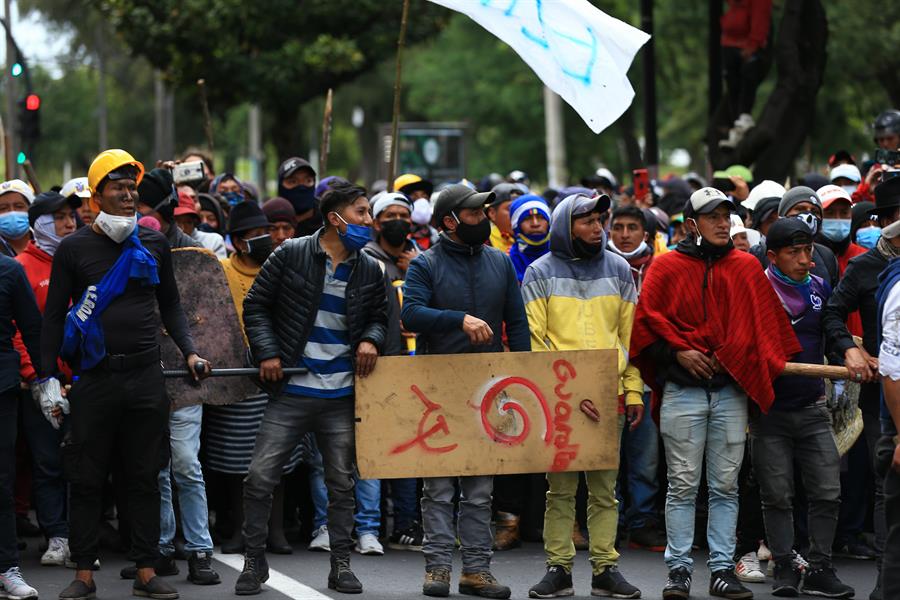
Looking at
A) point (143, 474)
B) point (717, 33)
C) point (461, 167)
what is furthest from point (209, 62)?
point (143, 474)

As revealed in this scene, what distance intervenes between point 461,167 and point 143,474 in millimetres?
15002

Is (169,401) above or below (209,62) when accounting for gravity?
below

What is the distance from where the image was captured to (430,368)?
8.06 metres

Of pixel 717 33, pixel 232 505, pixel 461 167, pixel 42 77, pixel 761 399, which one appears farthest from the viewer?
pixel 42 77

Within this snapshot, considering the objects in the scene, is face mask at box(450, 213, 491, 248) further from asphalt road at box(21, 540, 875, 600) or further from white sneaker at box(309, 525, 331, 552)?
white sneaker at box(309, 525, 331, 552)

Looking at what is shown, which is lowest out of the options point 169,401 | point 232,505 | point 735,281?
point 232,505

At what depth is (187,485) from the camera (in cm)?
867

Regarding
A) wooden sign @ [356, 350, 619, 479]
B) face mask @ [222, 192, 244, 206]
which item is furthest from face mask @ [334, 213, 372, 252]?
face mask @ [222, 192, 244, 206]

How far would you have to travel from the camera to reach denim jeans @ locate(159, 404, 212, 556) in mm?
8617

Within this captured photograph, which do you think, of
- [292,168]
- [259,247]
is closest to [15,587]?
[259,247]

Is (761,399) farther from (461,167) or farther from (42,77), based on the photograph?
(42,77)

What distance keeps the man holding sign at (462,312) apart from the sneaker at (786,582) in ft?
4.74

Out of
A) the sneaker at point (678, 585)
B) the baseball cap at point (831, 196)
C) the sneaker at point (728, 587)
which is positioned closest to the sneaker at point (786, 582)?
the sneaker at point (728, 587)

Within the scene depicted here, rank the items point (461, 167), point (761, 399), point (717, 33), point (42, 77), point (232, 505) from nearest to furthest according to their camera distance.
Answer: point (761, 399) < point (232, 505) < point (717, 33) < point (461, 167) < point (42, 77)
